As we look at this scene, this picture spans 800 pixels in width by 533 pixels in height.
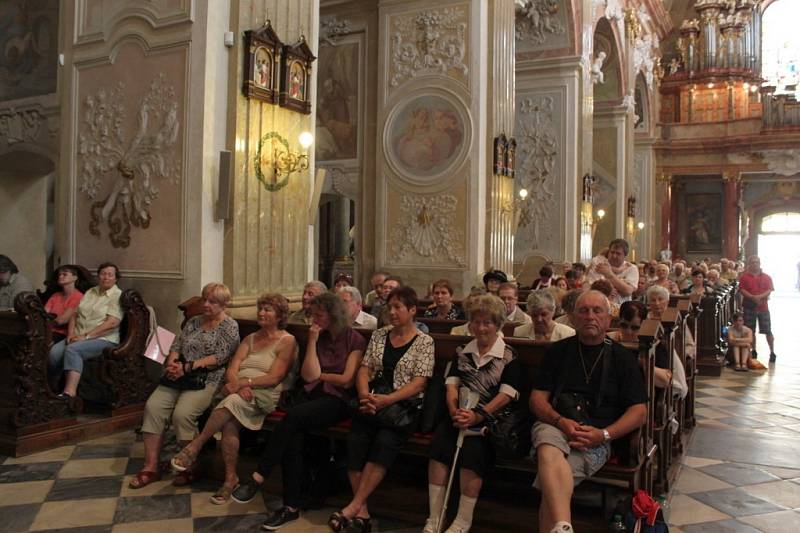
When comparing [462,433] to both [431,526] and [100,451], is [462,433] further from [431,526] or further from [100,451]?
[100,451]

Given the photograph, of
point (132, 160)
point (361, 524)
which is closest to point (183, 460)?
point (361, 524)

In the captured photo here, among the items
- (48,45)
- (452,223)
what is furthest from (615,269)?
(48,45)

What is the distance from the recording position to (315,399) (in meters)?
4.33

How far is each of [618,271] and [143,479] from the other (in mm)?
4579

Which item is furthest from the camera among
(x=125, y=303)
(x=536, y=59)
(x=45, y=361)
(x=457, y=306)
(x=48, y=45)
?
(x=536, y=59)

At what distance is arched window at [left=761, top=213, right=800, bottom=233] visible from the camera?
27625 mm

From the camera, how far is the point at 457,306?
6785 millimetres

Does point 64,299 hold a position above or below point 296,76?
below

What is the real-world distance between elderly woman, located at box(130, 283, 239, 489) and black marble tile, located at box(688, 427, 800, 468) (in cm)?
364

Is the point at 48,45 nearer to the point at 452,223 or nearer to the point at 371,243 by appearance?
the point at 371,243

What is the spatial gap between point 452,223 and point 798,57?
2301 cm

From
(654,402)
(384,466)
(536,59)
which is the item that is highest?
(536,59)

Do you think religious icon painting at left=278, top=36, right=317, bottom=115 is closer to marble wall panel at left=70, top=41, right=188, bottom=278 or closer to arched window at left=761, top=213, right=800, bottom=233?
marble wall panel at left=70, top=41, right=188, bottom=278

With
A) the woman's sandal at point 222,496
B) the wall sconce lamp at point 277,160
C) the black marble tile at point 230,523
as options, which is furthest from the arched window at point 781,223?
the black marble tile at point 230,523
